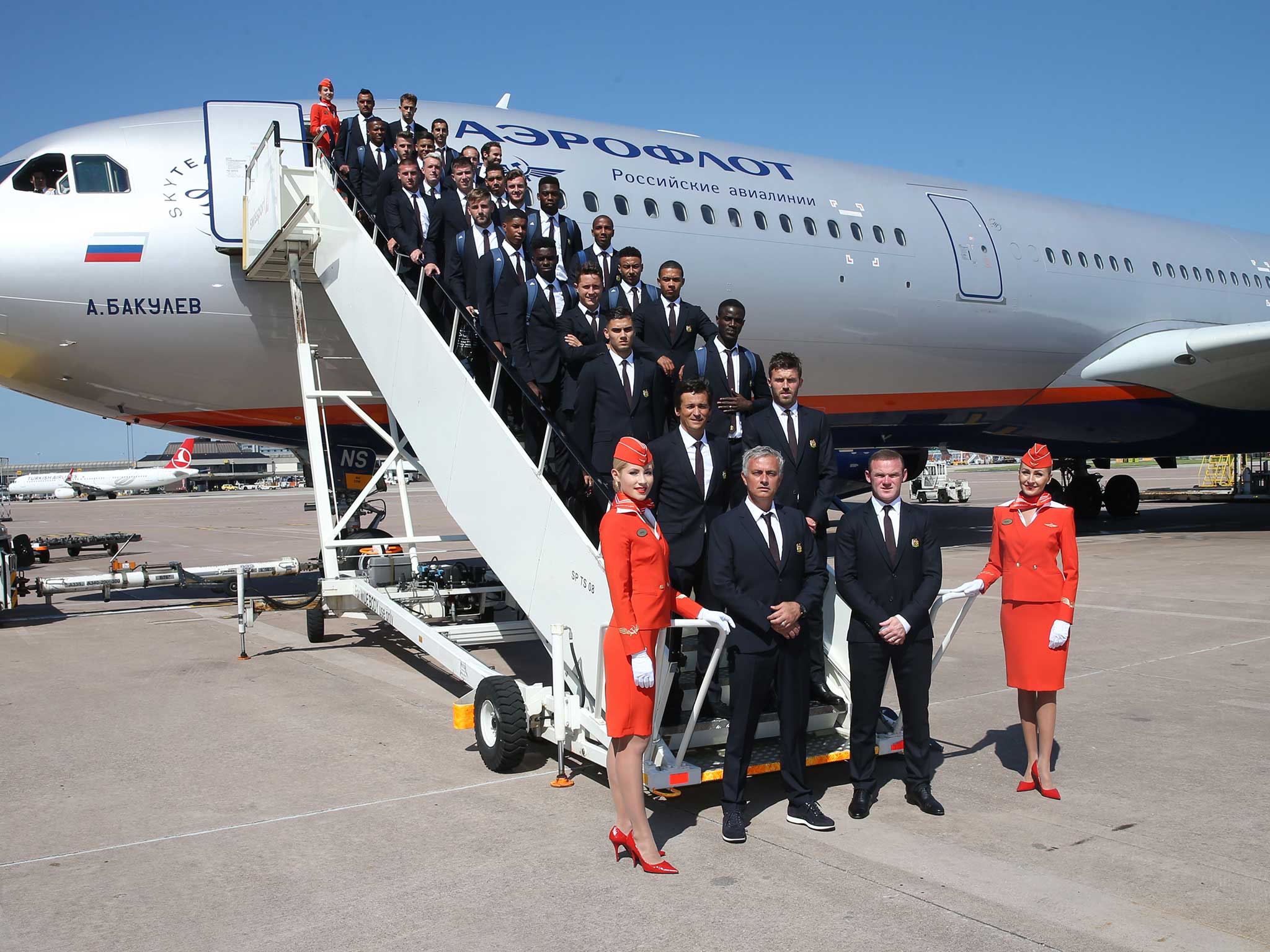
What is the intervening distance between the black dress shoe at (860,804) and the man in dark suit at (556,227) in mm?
4880

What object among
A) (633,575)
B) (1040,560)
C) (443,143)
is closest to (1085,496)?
(443,143)

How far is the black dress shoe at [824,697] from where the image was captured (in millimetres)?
5375

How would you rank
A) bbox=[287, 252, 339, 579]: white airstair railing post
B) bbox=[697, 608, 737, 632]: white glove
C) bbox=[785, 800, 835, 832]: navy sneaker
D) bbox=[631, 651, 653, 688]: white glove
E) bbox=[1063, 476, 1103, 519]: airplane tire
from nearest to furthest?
bbox=[631, 651, 653, 688]: white glove, bbox=[697, 608, 737, 632]: white glove, bbox=[785, 800, 835, 832]: navy sneaker, bbox=[287, 252, 339, 579]: white airstair railing post, bbox=[1063, 476, 1103, 519]: airplane tire

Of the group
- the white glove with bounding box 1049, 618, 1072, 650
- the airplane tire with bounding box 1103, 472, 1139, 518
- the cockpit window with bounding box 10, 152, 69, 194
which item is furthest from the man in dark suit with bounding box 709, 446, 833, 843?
the airplane tire with bounding box 1103, 472, 1139, 518

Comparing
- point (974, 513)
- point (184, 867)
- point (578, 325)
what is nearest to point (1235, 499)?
point (974, 513)

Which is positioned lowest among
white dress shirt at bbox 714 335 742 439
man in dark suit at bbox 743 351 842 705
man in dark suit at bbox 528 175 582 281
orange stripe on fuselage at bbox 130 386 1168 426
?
man in dark suit at bbox 743 351 842 705

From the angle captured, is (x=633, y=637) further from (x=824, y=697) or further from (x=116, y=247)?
(x=116, y=247)

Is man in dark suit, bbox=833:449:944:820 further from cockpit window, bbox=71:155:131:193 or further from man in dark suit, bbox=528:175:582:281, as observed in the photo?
cockpit window, bbox=71:155:131:193

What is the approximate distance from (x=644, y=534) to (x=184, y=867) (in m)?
2.29

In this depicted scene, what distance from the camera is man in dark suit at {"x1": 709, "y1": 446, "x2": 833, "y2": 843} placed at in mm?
4461

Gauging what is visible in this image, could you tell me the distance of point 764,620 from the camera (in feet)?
14.5

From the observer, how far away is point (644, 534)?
4195mm

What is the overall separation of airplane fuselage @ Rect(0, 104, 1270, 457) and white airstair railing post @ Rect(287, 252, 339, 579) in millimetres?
657

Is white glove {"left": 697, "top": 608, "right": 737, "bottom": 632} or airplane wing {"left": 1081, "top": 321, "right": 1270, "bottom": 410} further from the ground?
airplane wing {"left": 1081, "top": 321, "right": 1270, "bottom": 410}
